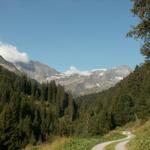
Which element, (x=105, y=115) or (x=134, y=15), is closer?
(x=134, y=15)

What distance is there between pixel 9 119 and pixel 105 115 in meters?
27.5

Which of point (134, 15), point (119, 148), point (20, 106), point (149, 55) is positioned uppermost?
point (20, 106)

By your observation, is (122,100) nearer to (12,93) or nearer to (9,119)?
(9,119)

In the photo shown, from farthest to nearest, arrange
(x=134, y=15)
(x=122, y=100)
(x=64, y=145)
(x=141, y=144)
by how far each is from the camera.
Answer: (x=122, y=100)
(x=64, y=145)
(x=134, y=15)
(x=141, y=144)

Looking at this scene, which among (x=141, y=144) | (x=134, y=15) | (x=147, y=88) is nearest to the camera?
(x=141, y=144)

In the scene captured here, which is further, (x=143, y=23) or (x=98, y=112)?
(x=98, y=112)

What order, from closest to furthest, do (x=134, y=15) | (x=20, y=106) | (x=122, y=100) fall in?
(x=134, y=15) < (x=122, y=100) < (x=20, y=106)

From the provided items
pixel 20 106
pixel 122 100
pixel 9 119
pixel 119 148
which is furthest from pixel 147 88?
pixel 20 106

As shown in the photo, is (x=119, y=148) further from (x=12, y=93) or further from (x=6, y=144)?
(x=12, y=93)

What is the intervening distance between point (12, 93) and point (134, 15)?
524 feet

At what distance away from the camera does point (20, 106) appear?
17038 centimetres

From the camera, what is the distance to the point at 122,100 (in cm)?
10706

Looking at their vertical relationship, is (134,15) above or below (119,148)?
above

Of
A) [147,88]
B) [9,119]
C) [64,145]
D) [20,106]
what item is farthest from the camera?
[20,106]
